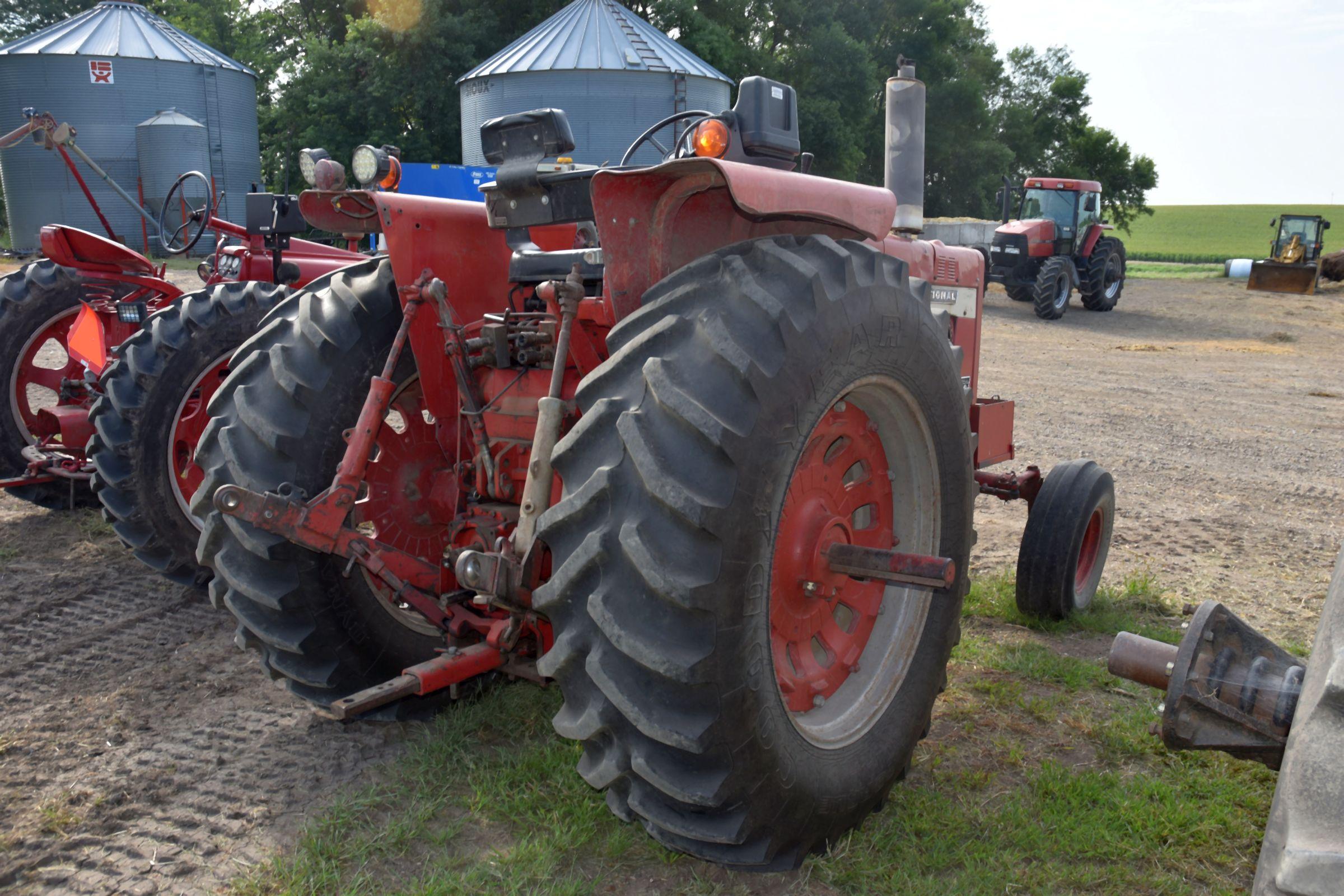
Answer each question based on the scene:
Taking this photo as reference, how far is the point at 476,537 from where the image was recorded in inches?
111

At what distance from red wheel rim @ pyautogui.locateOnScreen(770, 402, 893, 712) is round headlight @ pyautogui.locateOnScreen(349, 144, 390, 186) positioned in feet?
4.99

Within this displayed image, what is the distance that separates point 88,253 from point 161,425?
1.70 m

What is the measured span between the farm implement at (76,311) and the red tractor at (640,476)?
2.62m

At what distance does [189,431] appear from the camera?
14.3 ft

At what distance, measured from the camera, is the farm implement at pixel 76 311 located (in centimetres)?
512

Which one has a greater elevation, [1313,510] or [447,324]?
[447,324]

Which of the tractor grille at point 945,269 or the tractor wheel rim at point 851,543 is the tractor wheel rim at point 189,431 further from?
the tractor grille at point 945,269

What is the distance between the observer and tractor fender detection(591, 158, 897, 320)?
2.08 meters

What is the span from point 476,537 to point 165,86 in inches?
997

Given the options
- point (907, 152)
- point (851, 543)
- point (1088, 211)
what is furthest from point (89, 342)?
point (1088, 211)

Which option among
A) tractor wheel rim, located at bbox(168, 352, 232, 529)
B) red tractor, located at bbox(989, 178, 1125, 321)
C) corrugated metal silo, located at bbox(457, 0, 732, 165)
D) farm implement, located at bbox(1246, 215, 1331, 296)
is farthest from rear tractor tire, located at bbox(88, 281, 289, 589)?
farm implement, located at bbox(1246, 215, 1331, 296)

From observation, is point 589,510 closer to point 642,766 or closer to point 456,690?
point 642,766

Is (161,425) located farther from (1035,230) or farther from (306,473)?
(1035,230)

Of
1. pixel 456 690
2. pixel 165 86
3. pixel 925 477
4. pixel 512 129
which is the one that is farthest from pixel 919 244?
pixel 165 86
